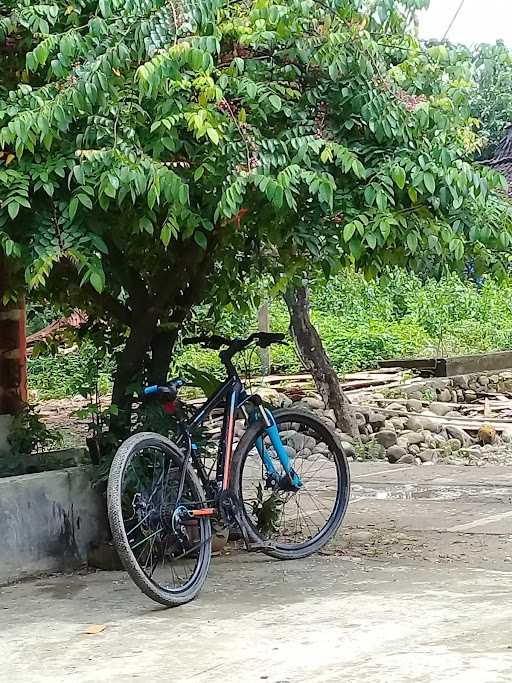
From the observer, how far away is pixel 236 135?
4.72 metres

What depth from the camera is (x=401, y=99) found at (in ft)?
16.3

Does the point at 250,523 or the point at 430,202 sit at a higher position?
the point at 430,202

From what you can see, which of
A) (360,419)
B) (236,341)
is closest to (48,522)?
(236,341)

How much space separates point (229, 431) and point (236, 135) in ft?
5.27

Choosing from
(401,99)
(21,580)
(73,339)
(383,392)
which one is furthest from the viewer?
(383,392)

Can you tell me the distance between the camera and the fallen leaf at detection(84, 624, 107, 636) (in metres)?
4.36

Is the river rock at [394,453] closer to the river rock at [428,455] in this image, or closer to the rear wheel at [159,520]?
the river rock at [428,455]

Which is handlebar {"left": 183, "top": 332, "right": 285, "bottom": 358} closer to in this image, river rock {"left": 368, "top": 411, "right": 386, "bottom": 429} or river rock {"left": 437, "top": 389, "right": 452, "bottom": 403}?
river rock {"left": 368, "top": 411, "right": 386, "bottom": 429}

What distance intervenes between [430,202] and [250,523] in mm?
1946

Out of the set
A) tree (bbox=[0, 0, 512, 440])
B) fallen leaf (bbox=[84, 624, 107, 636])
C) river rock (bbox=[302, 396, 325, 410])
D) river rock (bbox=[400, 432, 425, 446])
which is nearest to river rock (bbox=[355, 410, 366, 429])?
river rock (bbox=[302, 396, 325, 410])

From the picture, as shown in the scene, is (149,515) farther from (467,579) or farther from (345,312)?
(345,312)

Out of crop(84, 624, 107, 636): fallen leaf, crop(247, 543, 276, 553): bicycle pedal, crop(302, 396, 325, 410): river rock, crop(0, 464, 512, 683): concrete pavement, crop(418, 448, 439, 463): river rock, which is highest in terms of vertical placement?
crop(302, 396, 325, 410): river rock

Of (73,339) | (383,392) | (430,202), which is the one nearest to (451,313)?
(383,392)

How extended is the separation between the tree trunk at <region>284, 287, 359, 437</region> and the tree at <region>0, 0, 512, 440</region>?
638 centimetres
